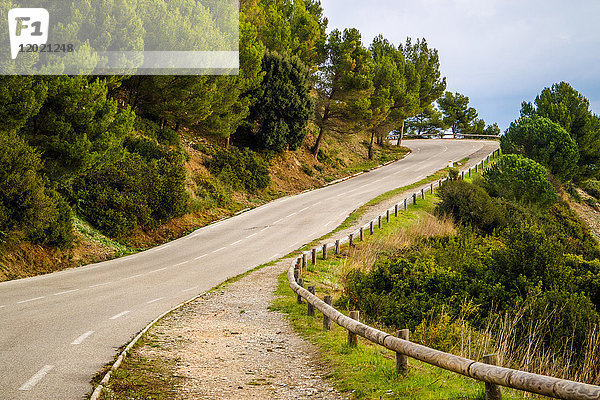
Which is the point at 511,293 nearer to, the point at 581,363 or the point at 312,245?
the point at 581,363

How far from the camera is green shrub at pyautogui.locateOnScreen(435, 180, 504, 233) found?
32125 mm

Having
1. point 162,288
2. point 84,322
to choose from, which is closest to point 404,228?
point 162,288

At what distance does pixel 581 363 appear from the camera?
38.8 feet

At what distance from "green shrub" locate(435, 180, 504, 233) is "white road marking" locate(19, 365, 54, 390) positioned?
2728cm

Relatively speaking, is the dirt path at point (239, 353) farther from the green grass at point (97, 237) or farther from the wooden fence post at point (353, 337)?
the green grass at point (97, 237)

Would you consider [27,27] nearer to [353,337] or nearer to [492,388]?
[353,337]

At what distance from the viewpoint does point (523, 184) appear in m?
41.2

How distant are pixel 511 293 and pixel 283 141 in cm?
3265

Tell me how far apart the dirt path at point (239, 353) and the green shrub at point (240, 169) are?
24.8 meters

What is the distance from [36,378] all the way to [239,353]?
321cm

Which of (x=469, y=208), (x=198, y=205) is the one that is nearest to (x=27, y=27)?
(x=198, y=205)

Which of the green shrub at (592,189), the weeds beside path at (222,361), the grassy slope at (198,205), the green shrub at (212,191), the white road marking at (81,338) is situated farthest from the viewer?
the green shrub at (592,189)

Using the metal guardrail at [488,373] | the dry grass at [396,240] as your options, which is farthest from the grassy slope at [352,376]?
the dry grass at [396,240]

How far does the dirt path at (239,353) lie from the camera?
6922 mm
